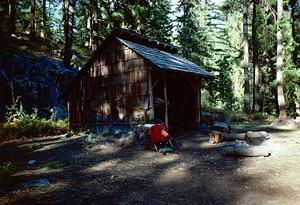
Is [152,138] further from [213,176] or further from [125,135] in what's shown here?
[213,176]

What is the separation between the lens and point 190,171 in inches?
204

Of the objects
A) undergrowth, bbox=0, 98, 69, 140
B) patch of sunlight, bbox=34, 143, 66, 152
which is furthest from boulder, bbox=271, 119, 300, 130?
undergrowth, bbox=0, 98, 69, 140

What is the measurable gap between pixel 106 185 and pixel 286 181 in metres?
3.90

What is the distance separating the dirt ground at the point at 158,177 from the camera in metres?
3.53

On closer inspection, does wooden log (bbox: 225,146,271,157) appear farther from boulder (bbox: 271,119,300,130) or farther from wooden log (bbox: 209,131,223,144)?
boulder (bbox: 271,119,300,130)

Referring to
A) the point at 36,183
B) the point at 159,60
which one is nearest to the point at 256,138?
the point at 159,60

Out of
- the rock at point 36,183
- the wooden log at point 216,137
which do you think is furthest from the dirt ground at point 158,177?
the wooden log at point 216,137

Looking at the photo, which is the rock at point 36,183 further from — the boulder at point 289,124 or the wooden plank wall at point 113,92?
the boulder at point 289,124

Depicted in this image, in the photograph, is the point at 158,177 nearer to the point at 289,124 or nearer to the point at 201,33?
the point at 289,124

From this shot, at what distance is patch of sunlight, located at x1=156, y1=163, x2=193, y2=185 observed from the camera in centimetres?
457

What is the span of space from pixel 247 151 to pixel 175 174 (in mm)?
2630

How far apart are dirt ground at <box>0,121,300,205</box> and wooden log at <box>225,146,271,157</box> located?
155 millimetres

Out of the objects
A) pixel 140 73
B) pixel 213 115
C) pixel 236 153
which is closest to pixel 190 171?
pixel 236 153

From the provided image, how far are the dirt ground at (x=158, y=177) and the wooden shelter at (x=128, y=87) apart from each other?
2.97 meters
